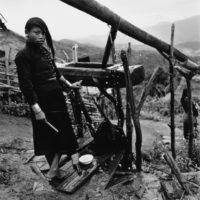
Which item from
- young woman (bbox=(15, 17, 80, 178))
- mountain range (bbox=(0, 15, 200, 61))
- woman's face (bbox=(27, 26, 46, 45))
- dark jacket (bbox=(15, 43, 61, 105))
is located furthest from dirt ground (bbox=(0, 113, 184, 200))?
mountain range (bbox=(0, 15, 200, 61))

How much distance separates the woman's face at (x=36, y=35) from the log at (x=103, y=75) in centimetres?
88

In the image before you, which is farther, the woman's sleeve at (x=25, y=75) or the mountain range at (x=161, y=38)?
the mountain range at (x=161, y=38)

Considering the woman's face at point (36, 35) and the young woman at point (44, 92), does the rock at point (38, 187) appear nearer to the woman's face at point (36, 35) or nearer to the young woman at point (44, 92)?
the young woman at point (44, 92)

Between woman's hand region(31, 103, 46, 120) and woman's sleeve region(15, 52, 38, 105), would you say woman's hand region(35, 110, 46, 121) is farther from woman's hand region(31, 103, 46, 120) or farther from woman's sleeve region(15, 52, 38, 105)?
woman's sleeve region(15, 52, 38, 105)

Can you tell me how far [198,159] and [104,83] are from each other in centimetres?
307

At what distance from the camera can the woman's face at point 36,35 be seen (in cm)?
314

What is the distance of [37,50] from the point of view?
3.33 m

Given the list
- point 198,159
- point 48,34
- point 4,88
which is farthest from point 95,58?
point 48,34

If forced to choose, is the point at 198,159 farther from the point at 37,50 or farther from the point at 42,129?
the point at 37,50

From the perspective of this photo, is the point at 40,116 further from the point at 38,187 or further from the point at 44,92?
the point at 38,187

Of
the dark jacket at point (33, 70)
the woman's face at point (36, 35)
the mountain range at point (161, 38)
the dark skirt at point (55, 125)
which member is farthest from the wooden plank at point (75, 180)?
the mountain range at point (161, 38)

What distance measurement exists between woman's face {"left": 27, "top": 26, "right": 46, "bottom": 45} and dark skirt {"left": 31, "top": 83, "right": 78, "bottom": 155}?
2.16 ft

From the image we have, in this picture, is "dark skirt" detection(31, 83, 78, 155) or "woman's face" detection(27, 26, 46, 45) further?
"dark skirt" detection(31, 83, 78, 155)

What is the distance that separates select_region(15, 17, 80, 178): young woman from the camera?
3158 mm
